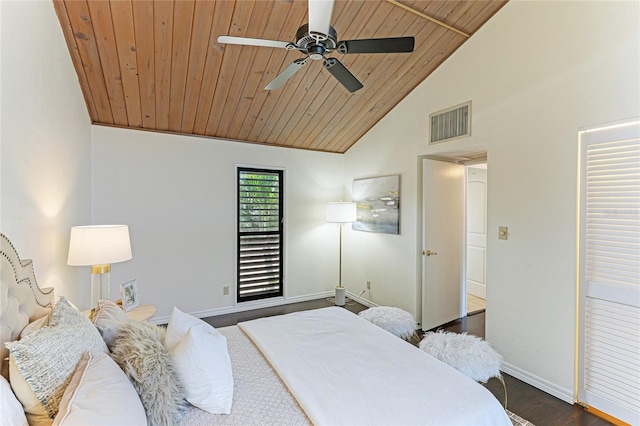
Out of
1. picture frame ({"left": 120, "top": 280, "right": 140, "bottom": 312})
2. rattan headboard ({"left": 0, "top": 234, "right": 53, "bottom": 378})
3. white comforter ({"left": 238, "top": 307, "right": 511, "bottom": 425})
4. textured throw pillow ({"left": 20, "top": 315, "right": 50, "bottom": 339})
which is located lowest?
white comforter ({"left": 238, "top": 307, "right": 511, "bottom": 425})

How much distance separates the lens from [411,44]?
5.92ft

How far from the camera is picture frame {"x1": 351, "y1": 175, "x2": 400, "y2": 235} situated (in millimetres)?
3785

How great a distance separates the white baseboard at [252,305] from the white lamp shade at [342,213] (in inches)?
51.7

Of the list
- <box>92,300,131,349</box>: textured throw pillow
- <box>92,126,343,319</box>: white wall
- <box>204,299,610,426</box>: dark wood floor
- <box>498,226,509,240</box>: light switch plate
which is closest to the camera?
<box>92,300,131,349</box>: textured throw pillow

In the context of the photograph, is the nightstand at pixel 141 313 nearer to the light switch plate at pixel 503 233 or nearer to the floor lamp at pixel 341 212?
the floor lamp at pixel 341 212

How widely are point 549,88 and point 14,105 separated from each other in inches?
136

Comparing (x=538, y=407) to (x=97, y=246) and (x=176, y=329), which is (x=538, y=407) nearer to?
(x=176, y=329)

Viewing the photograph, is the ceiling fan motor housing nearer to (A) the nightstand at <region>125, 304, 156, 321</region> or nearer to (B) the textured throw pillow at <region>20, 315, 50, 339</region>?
(B) the textured throw pillow at <region>20, 315, 50, 339</region>

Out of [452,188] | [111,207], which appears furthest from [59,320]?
[452,188]

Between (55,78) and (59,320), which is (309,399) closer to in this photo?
(59,320)

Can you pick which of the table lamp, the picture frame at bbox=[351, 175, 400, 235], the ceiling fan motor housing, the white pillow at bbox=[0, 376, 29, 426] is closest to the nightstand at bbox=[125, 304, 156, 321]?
→ the table lamp

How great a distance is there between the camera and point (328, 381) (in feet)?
4.68

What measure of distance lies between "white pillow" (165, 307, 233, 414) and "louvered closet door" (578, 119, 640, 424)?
2492 millimetres

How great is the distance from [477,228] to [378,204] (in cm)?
184
